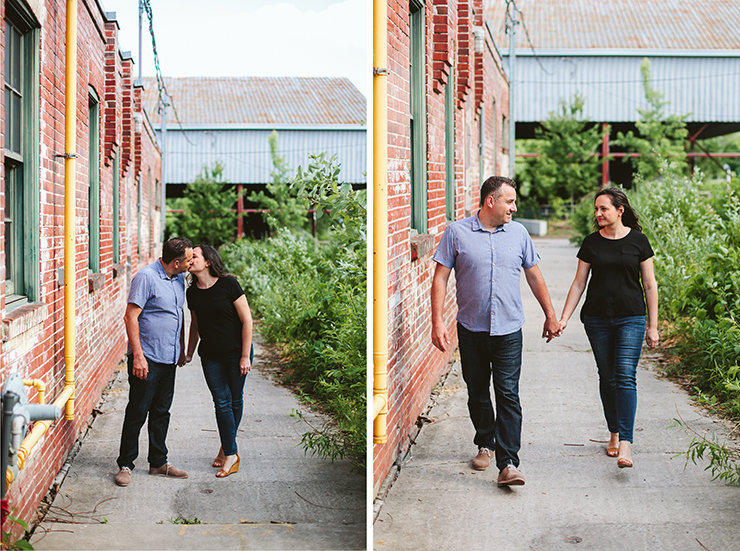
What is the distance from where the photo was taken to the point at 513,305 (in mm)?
4582

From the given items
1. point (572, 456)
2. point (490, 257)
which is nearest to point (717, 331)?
point (572, 456)

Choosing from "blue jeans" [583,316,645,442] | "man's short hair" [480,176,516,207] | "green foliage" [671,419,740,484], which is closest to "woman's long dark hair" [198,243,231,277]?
"man's short hair" [480,176,516,207]

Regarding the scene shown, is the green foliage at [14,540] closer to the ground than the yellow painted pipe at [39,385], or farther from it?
A: closer to the ground

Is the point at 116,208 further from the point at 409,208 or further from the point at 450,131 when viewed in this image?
the point at 450,131

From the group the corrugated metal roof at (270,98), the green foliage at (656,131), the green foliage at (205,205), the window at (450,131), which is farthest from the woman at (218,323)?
the green foliage at (656,131)

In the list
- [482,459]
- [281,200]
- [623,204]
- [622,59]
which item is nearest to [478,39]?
[281,200]

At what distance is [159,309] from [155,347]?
187 mm

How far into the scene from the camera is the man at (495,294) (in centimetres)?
454

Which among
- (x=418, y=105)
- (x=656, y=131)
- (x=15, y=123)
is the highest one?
(x=656, y=131)

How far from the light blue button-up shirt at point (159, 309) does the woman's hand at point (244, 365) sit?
34 centimetres

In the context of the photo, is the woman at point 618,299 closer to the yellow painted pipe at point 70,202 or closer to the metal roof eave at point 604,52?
the yellow painted pipe at point 70,202

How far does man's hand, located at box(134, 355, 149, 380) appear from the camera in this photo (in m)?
3.77

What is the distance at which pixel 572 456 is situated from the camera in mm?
5203

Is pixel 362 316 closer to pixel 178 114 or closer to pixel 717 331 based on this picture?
pixel 178 114
